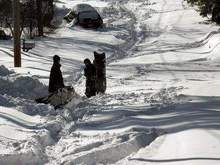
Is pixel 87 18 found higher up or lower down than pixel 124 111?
lower down

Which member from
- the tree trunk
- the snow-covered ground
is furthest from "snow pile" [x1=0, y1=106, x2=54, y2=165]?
the tree trunk

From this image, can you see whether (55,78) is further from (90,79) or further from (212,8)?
(212,8)

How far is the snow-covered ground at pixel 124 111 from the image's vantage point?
27.9ft

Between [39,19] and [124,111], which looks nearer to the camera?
[124,111]

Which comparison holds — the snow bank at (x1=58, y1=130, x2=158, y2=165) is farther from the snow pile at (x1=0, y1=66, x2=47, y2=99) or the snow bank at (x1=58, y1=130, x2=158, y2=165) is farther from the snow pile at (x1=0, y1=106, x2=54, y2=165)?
the snow pile at (x1=0, y1=66, x2=47, y2=99)

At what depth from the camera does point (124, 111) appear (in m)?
11.9

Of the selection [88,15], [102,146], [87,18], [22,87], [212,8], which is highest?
[212,8]

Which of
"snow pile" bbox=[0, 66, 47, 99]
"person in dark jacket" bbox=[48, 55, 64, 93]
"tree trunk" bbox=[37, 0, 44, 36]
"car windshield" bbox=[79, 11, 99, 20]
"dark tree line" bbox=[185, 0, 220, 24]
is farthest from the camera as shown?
"car windshield" bbox=[79, 11, 99, 20]

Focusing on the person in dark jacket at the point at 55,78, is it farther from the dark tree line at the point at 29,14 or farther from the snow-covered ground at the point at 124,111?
the dark tree line at the point at 29,14

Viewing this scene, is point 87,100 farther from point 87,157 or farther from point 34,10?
point 34,10

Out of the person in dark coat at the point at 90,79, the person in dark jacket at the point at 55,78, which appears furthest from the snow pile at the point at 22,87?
the person in dark coat at the point at 90,79

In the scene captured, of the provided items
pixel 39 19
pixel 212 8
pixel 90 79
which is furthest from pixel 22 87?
pixel 212 8

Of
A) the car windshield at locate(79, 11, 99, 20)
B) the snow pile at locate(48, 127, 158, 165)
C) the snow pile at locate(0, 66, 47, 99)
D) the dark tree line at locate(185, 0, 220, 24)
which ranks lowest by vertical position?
the snow pile at locate(0, 66, 47, 99)

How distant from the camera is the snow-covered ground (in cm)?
850
